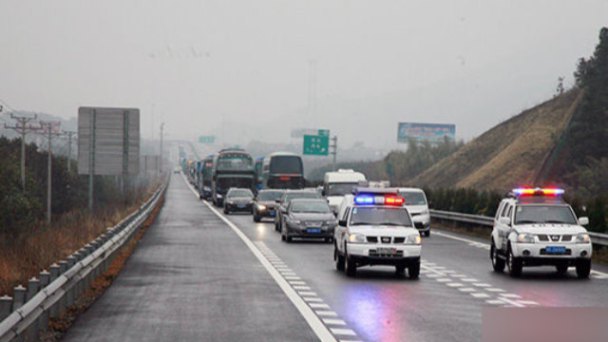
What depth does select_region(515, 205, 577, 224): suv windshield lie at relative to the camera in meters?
26.1

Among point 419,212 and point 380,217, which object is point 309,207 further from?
point 380,217

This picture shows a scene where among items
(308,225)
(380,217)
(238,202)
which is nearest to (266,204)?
(238,202)

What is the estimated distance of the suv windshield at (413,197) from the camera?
47500mm

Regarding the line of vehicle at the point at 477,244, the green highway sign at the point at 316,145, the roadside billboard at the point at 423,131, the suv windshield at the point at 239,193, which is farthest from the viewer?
the roadside billboard at the point at 423,131

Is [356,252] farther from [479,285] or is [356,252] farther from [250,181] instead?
[250,181]

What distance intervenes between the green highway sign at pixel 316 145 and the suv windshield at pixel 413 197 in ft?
261

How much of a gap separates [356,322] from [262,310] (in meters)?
2.08

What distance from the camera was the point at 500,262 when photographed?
88.7ft

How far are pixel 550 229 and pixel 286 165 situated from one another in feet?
184

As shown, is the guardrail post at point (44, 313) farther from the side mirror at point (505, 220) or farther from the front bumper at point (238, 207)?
the front bumper at point (238, 207)

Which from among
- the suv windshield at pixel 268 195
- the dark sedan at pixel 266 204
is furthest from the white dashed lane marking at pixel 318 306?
the suv windshield at pixel 268 195

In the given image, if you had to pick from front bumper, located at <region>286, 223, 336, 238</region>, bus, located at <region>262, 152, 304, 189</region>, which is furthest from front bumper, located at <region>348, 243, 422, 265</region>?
A: bus, located at <region>262, 152, 304, 189</region>

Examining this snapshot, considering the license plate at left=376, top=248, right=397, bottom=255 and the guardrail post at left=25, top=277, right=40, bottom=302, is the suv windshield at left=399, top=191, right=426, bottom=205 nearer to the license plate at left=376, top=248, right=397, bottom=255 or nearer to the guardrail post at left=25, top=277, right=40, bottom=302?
the license plate at left=376, top=248, right=397, bottom=255

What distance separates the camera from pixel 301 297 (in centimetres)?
1939
